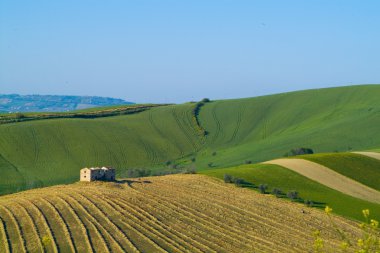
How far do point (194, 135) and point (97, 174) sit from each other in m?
49.0

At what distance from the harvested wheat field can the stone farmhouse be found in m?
1.66

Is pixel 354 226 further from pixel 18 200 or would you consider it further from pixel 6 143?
pixel 6 143

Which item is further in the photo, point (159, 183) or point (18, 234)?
point (159, 183)

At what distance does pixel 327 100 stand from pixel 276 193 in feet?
208

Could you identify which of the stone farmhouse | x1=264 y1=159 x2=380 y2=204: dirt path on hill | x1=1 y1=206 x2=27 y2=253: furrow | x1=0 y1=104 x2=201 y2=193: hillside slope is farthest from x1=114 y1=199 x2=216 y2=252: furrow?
x1=264 y1=159 x2=380 y2=204: dirt path on hill

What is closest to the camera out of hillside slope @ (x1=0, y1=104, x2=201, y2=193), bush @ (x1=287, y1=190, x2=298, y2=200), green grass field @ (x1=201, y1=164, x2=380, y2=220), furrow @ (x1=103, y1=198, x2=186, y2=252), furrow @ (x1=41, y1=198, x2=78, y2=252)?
furrow @ (x1=41, y1=198, x2=78, y2=252)

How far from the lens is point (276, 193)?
5653 cm

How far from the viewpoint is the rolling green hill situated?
8162 centimetres

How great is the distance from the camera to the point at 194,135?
104 m

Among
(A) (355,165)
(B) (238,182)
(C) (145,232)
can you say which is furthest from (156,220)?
(A) (355,165)

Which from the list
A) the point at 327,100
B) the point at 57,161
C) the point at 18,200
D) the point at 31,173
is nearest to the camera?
the point at 18,200

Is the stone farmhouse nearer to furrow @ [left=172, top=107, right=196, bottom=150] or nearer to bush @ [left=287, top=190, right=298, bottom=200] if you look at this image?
bush @ [left=287, top=190, right=298, bottom=200]

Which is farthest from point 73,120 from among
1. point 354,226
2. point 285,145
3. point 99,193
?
point 354,226

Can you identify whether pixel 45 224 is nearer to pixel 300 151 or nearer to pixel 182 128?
pixel 300 151
